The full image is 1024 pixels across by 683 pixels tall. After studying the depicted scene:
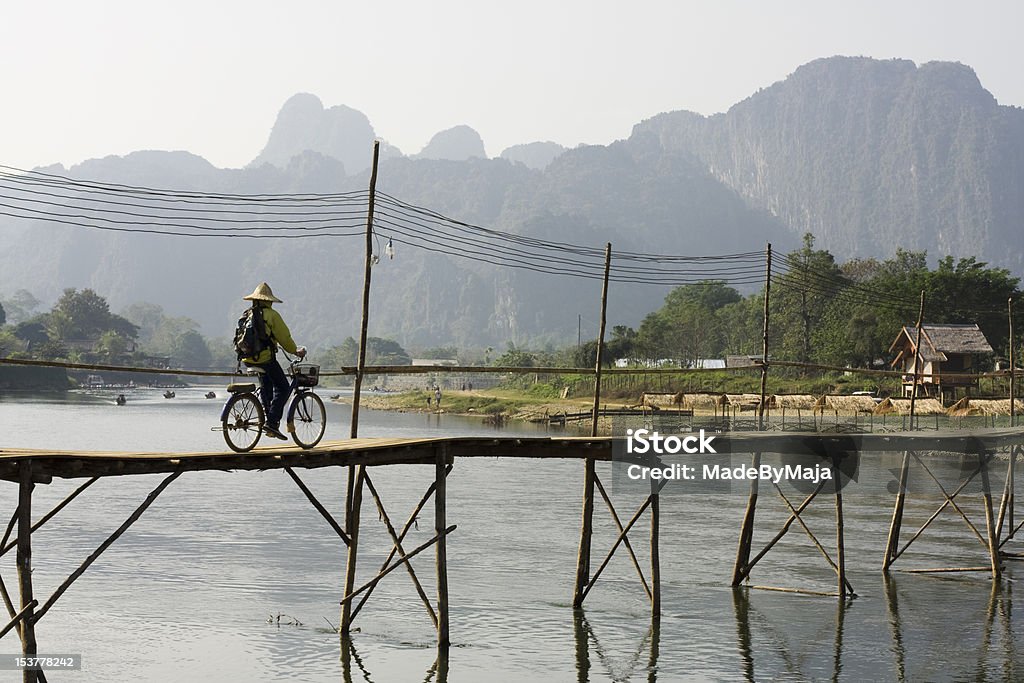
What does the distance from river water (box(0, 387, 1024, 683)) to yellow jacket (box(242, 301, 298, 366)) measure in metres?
6.05

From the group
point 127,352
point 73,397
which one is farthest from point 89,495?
point 127,352

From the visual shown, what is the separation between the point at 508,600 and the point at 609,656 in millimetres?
5398

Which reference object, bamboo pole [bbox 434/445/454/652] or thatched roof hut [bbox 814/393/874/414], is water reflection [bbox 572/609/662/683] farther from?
thatched roof hut [bbox 814/393/874/414]

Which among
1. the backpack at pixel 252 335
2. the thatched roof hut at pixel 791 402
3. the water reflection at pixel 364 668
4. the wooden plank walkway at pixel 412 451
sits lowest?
the water reflection at pixel 364 668

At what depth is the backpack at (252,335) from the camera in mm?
16750

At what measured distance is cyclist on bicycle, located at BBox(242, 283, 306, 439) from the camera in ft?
55.8

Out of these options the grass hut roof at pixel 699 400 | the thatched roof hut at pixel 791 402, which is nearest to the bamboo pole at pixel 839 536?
the thatched roof hut at pixel 791 402

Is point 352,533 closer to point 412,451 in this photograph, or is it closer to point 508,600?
point 412,451

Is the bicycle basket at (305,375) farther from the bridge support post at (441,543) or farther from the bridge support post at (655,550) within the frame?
the bridge support post at (655,550)

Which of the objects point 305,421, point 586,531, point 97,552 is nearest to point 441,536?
point 305,421

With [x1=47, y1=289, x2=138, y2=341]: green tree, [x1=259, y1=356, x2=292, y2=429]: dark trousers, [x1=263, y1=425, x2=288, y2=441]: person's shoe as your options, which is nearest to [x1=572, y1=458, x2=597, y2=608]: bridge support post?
[x1=259, y1=356, x2=292, y2=429]: dark trousers

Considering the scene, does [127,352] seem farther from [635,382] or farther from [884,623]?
[884,623]

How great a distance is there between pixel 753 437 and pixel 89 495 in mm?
32397

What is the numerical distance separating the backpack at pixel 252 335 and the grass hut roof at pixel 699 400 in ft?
220
